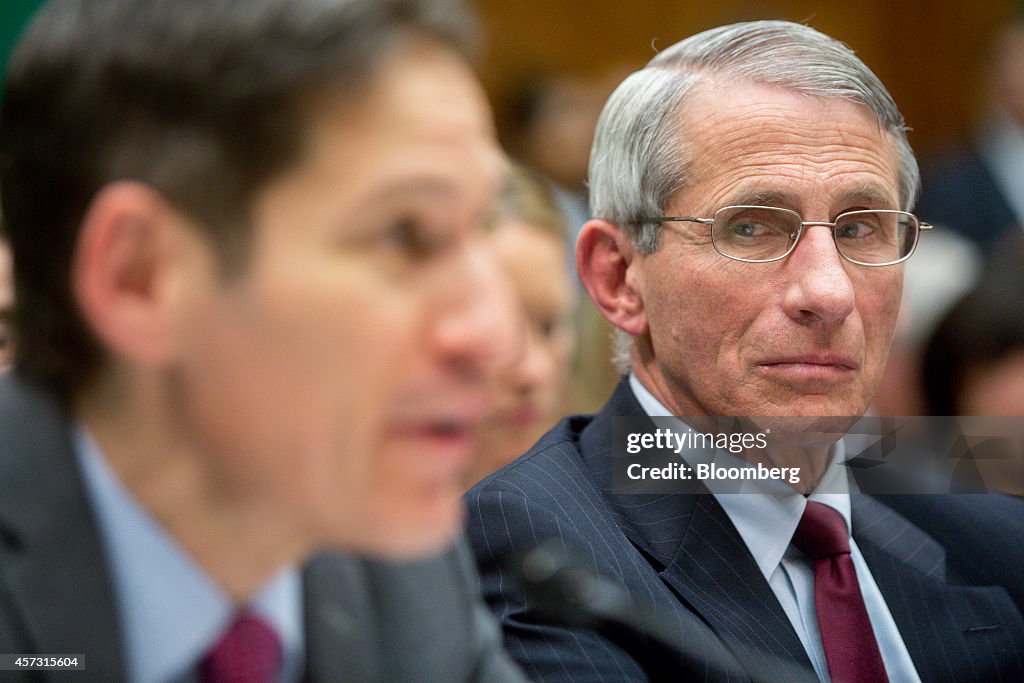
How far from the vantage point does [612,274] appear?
6.73 ft

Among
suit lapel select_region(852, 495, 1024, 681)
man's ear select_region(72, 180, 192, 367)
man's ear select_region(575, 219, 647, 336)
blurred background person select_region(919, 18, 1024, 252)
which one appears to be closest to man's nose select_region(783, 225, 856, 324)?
man's ear select_region(575, 219, 647, 336)

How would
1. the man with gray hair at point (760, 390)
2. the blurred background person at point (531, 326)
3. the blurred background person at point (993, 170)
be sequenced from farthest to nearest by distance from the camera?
the blurred background person at point (993, 170), the blurred background person at point (531, 326), the man with gray hair at point (760, 390)

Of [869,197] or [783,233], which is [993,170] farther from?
[783,233]

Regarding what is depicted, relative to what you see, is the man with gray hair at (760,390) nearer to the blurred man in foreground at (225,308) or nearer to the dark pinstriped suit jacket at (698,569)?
the dark pinstriped suit jacket at (698,569)

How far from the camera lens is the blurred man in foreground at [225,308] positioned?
1.00m

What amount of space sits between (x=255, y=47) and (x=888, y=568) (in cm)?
138

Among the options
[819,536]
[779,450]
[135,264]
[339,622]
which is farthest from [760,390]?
[135,264]

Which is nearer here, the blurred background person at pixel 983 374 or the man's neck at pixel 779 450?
the man's neck at pixel 779 450

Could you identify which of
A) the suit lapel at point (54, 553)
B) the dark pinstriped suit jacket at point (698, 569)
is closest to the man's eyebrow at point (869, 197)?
the dark pinstriped suit jacket at point (698, 569)

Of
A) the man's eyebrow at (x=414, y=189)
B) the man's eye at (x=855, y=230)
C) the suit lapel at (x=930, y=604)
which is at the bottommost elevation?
the suit lapel at (x=930, y=604)

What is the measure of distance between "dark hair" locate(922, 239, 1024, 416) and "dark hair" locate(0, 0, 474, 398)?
6.06ft

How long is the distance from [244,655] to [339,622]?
15 centimetres

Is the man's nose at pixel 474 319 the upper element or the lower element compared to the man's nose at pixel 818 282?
upper

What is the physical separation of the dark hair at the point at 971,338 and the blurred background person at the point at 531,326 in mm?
856
